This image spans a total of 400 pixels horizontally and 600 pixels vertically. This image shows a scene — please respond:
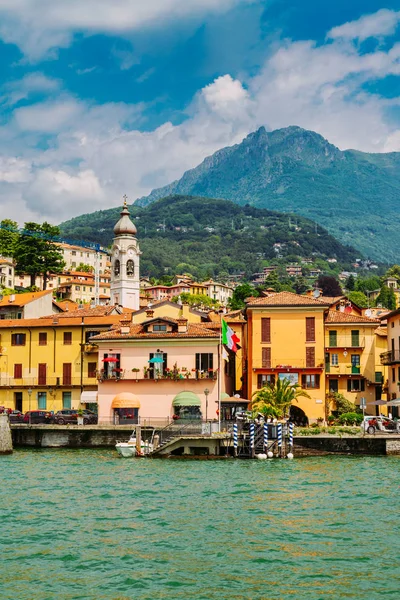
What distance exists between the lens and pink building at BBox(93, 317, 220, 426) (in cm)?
6675

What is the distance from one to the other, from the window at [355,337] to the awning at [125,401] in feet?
65.3

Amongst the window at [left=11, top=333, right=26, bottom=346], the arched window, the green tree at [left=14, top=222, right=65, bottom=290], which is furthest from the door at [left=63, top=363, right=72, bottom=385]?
the green tree at [left=14, top=222, right=65, bottom=290]

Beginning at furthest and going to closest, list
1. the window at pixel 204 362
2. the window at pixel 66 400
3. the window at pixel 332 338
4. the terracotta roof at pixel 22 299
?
the terracotta roof at pixel 22 299, the window at pixel 66 400, the window at pixel 332 338, the window at pixel 204 362

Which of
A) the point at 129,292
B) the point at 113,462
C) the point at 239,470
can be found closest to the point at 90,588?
the point at 239,470

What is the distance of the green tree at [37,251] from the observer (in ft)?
462

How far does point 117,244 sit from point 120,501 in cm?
8209

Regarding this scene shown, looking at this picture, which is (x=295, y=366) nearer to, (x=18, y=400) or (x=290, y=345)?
(x=290, y=345)

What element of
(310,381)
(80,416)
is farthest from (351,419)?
(80,416)

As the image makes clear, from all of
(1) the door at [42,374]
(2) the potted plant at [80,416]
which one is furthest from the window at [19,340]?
(2) the potted plant at [80,416]

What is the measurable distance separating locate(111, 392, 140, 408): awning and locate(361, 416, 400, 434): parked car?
17.1 meters

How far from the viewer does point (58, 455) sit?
56.8 m

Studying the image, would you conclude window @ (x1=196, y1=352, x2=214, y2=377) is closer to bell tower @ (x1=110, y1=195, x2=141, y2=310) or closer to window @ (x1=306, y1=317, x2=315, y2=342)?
window @ (x1=306, y1=317, x2=315, y2=342)

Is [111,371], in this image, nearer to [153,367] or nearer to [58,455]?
[153,367]

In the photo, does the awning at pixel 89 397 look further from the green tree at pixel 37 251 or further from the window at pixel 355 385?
the green tree at pixel 37 251
